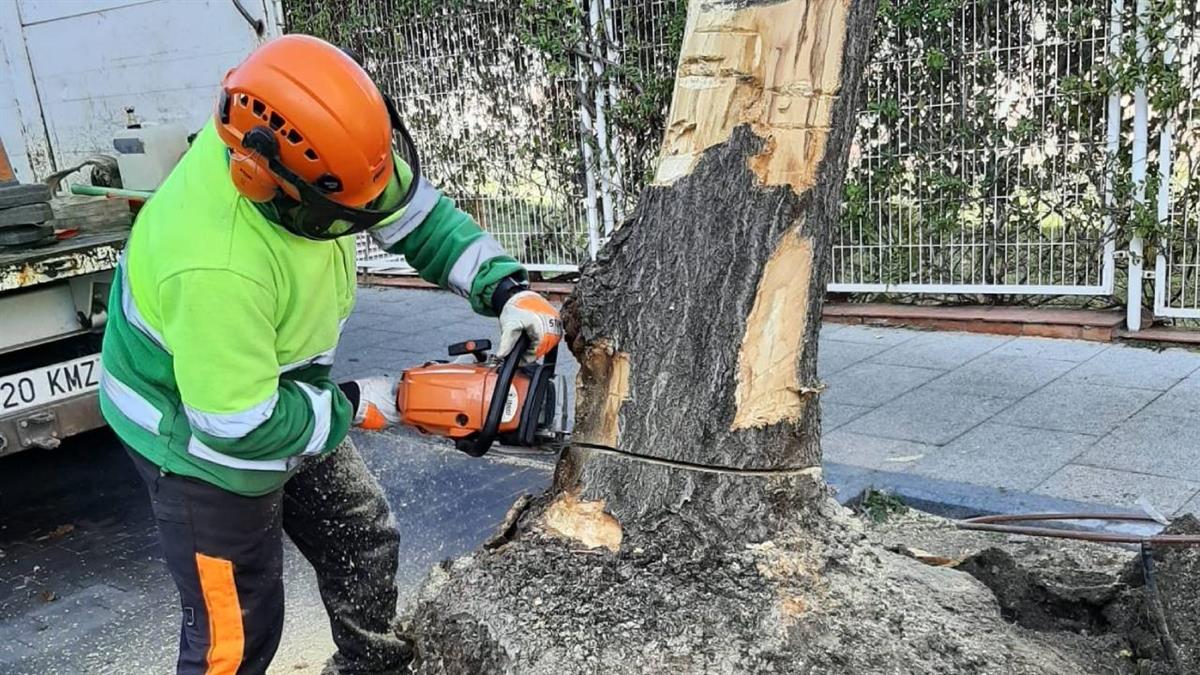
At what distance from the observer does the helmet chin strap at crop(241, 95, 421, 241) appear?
2.04 meters

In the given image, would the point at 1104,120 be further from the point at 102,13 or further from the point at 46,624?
the point at 102,13

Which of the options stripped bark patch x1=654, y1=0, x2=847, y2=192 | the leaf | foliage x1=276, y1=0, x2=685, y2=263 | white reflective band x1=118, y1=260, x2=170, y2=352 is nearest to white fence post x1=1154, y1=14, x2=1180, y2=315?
foliage x1=276, y1=0, x2=685, y2=263

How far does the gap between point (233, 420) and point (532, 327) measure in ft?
2.33

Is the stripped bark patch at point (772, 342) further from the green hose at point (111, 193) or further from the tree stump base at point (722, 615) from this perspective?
the green hose at point (111, 193)

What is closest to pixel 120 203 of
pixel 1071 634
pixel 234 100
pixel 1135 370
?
pixel 234 100

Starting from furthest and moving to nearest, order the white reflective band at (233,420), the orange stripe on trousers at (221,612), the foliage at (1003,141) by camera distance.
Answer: the foliage at (1003,141), the orange stripe on trousers at (221,612), the white reflective band at (233,420)

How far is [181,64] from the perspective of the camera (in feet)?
28.1

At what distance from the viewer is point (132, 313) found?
234 cm

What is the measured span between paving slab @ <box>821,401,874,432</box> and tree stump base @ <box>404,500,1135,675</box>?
91.0 inches

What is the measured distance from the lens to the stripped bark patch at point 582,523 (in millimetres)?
2293

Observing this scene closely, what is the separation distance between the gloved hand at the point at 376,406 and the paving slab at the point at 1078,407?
303 centimetres

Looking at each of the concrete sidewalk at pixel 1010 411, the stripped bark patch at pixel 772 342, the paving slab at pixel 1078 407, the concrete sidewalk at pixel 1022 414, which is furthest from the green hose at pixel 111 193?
the paving slab at pixel 1078 407

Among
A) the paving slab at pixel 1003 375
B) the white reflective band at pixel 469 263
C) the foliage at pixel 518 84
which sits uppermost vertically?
the foliage at pixel 518 84

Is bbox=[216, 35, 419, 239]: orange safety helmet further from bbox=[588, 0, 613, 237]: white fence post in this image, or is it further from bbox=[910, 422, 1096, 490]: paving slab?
bbox=[588, 0, 613, 237]: white fence post
